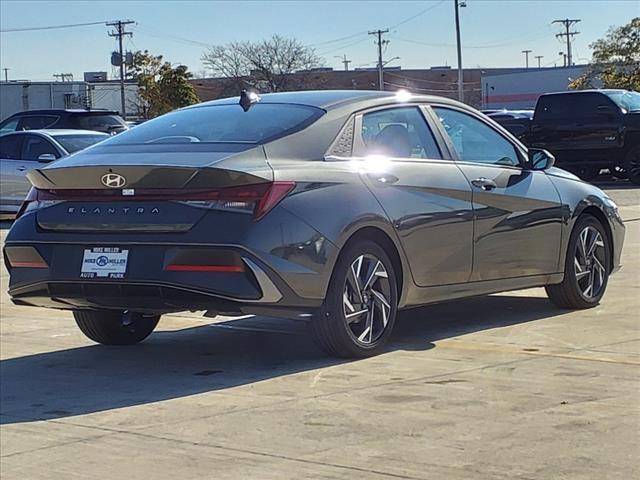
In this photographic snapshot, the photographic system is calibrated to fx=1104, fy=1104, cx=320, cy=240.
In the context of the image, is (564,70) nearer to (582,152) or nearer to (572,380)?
(582,152)

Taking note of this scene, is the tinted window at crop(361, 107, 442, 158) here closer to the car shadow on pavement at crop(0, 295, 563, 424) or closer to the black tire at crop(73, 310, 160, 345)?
the car shadow on pavement at crop(0, 295, 563, 424)

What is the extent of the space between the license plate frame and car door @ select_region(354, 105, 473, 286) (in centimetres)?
148

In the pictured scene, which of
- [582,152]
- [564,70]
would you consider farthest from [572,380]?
[564,70]

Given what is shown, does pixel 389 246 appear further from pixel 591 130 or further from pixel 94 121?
A: pixel 94 121

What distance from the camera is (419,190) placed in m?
6.68

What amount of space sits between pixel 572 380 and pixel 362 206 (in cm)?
150

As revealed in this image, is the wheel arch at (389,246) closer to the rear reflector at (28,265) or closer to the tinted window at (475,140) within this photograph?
the tinted window at (475,140)

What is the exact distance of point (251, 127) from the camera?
6.48 m

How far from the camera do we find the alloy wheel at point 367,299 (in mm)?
6258

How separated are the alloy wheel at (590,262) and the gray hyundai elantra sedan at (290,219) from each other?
1.17 ft

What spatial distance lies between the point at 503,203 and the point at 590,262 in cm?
108

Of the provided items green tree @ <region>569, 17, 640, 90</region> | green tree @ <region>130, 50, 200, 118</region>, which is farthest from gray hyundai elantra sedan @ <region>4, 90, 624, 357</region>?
green tree @ <region>130, 50, 200, 118</region>

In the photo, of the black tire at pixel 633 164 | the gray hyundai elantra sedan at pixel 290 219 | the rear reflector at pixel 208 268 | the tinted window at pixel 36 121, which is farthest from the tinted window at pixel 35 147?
the rear reflector at pixel 208 268

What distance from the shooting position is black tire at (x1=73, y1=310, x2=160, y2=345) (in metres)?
7.12
